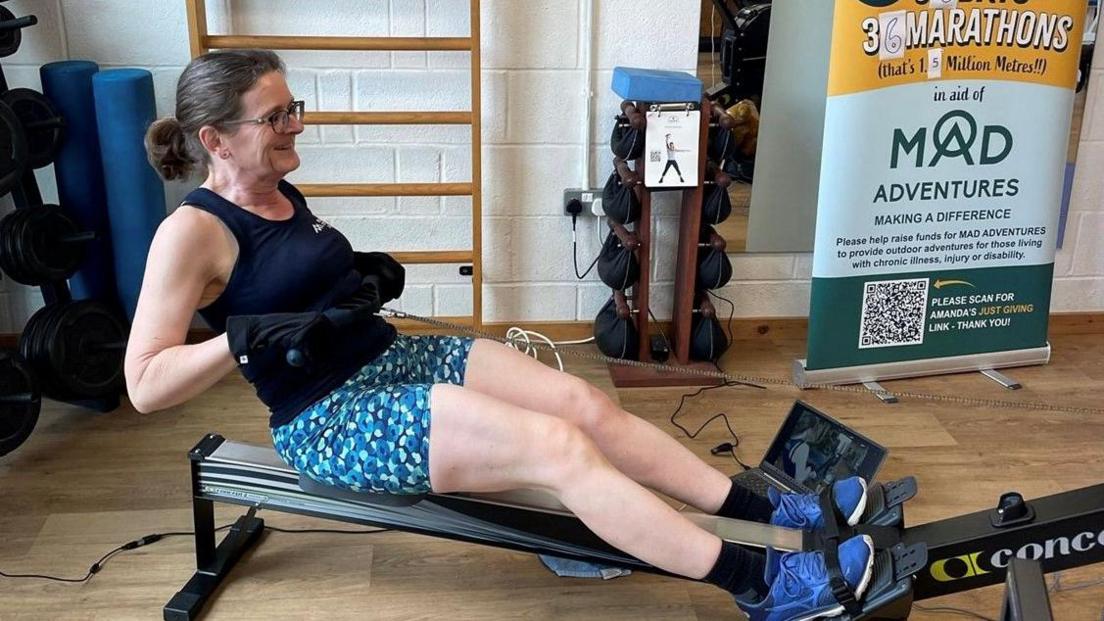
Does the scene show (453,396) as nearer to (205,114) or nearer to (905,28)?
(205,114)

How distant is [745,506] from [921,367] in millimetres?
1349

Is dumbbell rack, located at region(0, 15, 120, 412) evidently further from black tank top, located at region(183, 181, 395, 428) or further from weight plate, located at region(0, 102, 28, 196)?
black tank top, located at region(183, 181, 395, 428)

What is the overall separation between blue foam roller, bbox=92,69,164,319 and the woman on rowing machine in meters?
0.95

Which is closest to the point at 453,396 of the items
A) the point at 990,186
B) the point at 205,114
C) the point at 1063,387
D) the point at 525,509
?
the point at 525,509

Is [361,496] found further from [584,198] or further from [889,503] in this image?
[584,198]

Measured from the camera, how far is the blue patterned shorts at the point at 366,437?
67.9 inches

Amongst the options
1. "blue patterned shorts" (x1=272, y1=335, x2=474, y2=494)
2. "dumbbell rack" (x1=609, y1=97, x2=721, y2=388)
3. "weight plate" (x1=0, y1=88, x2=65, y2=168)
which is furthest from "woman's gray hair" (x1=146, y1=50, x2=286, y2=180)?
"dumbbell rack" (x1=609, y1=97, x2=721, y2=388)

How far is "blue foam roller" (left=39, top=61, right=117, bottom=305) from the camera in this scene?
2.68 meters

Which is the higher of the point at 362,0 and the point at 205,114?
the point at 362,0

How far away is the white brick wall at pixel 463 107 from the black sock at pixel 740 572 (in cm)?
158

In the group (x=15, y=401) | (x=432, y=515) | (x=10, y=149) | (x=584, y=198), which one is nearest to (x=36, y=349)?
(x=15, y=401)

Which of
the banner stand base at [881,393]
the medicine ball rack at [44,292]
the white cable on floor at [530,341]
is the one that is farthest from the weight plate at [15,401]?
Result: the banner stand base at [881,393]

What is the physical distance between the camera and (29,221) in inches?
101

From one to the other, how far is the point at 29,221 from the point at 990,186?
2.60 m
